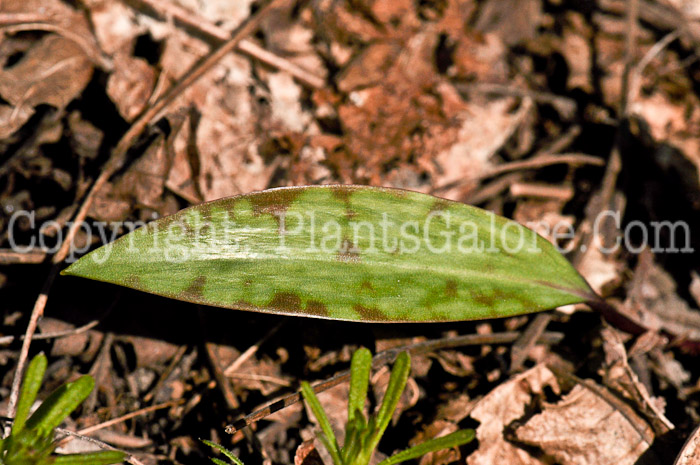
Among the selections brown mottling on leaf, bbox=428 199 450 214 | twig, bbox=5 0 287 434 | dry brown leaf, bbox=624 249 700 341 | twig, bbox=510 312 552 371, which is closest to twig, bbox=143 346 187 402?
twig, bbox=5 0 287 434

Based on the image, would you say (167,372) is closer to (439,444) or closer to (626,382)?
(439,444)

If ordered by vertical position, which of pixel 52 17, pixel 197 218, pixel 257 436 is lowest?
pixel 257 436

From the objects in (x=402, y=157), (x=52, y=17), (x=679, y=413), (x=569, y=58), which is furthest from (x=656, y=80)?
(x=52, y=17)

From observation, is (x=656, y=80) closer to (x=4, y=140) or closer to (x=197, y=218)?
(x=197, y=218)

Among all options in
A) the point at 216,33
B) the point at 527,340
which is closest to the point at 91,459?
the point at 527,340

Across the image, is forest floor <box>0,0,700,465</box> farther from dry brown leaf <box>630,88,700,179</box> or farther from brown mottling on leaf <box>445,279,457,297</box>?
brown mottling on leaf <box>445,279,457,297</box>

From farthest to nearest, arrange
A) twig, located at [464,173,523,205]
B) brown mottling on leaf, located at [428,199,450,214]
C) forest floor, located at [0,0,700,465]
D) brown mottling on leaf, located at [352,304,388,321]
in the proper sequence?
twig, located at [464,173,523,205] → forest floor, located at [0,0,700,465] → brown mottling on leaf, located at [428,199,450,214] → brown mottling on leaf, located at [352,304,388,321]

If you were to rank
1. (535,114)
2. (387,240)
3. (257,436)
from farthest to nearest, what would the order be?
1. (535,114)
2. (257,436)
3. (387,240)

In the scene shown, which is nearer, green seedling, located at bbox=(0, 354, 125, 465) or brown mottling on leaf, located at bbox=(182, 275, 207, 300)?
green seedling, located at bbox=(0, 354, 125, 465)
